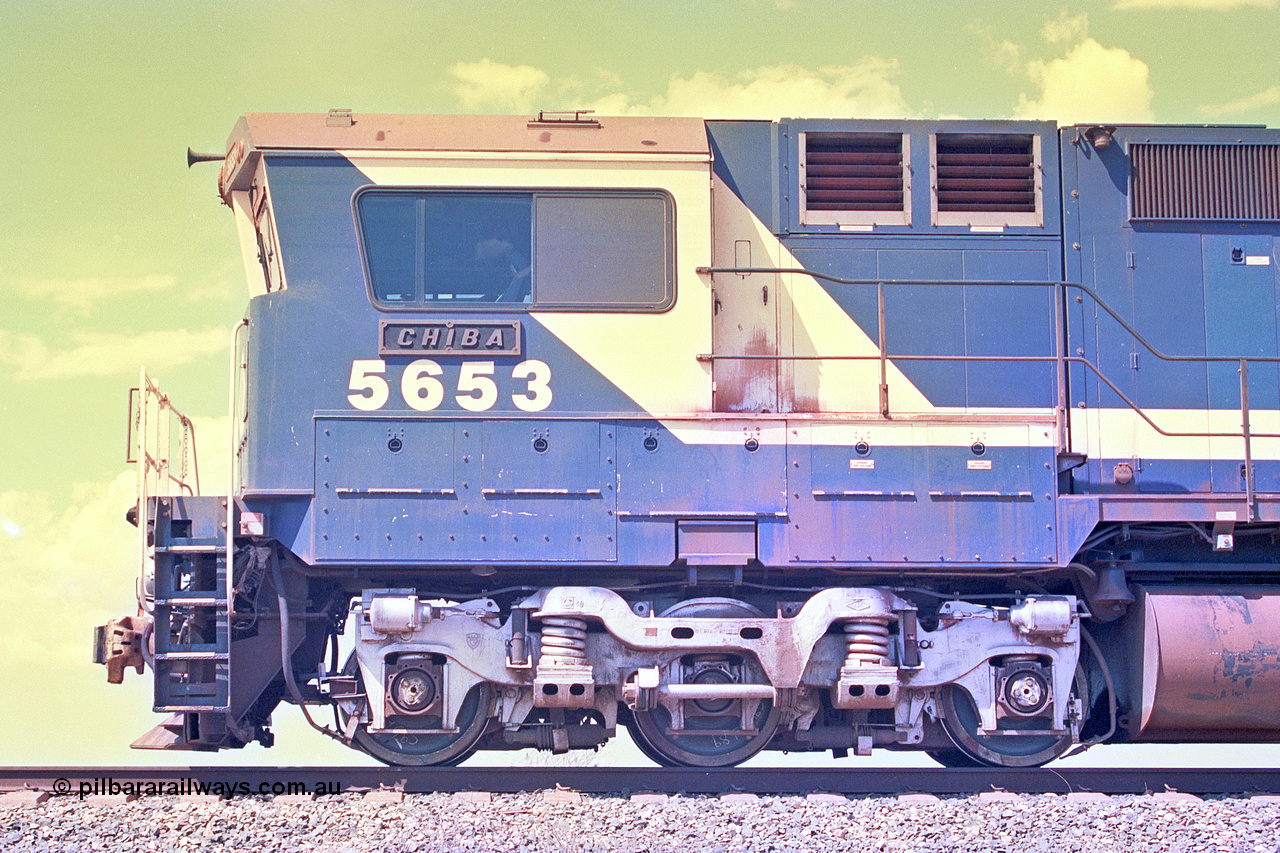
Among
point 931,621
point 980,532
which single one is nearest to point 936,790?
point 931,621

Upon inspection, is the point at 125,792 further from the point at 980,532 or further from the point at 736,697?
the point at 980,532

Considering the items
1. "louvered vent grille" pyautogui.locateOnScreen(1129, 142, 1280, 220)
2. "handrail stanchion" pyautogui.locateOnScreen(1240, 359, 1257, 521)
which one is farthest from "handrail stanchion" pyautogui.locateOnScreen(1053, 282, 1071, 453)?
"handrail stanchion" pyautogui.locateOnScreen(1240, 359, 1257, 521)

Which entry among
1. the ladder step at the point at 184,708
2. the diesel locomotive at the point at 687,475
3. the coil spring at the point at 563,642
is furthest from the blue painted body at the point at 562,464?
the ladder step at the point at 184,708

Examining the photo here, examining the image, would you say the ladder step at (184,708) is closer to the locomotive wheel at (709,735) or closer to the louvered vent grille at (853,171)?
the locomotive wheel at (709,735)

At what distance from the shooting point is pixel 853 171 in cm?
870

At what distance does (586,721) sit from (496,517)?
5.60 feet

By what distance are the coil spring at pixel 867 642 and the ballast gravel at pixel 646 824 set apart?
2.94 ft

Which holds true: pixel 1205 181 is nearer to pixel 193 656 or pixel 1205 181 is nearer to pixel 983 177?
pixel 983 177

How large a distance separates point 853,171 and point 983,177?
0.97 metres

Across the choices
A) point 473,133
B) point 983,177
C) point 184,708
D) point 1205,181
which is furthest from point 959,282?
point 184,708

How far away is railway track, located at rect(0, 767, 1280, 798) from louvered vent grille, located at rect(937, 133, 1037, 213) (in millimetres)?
3935

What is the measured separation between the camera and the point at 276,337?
792cm

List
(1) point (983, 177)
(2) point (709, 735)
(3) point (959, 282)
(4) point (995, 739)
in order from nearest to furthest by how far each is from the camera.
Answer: (3) point (959, 282)
(2) point (709, 735)
(4) point (995, 739)
(1) point (983, 177)

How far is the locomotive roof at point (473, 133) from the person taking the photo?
809 centimetres
